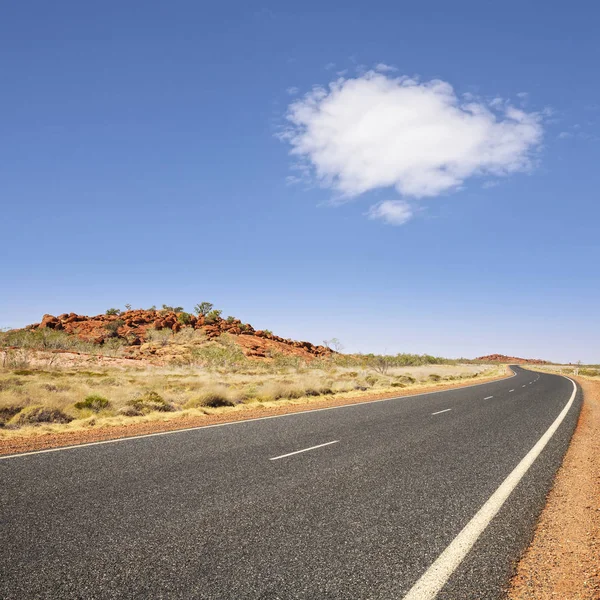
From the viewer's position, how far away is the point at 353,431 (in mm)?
10453

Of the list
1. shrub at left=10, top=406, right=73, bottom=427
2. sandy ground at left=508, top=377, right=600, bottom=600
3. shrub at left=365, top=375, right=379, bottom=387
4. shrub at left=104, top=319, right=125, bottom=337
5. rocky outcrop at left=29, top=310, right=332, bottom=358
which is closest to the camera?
sandy ground at left=508, top=377, right=600, bottom=600

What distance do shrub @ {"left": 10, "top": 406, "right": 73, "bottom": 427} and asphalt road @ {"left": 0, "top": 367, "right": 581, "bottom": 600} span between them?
474 centimetres

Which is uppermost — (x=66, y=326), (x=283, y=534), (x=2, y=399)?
(x=66, y=326)

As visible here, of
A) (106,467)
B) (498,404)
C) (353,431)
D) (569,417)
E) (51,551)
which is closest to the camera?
(51,551)

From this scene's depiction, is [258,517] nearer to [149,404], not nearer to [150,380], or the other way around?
[149,404]

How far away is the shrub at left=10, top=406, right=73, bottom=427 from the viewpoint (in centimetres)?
1156

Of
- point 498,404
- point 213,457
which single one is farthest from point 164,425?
point 498,404

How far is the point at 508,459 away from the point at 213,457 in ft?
18.3

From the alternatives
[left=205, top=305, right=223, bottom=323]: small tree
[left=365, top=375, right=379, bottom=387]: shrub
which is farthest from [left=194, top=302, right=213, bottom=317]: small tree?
[left=365, top=375, right=379, bottom=387]: shrub

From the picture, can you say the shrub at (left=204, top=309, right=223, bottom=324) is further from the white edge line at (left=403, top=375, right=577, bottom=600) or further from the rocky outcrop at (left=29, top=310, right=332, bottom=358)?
the white edge line at (left=403, top=375, right=577, bottom=600)

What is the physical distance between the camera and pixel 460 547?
13.2 feet

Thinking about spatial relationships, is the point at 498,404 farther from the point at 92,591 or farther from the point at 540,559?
the point at 92,591

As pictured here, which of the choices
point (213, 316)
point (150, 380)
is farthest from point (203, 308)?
point (150, 380)

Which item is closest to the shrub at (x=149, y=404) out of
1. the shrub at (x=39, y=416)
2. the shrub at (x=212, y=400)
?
the shrub at (x=212, y=400)
